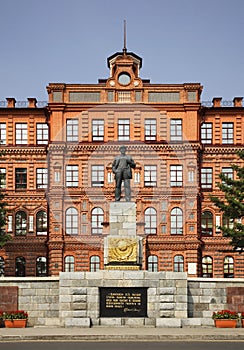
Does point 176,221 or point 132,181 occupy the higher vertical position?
point 132,181

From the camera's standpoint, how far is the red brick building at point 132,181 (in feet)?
228

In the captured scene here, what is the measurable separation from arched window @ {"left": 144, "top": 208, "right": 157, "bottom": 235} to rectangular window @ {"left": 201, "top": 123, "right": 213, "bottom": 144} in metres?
8.25

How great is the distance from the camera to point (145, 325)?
36.9 meters

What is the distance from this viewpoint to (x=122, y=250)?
3869cm

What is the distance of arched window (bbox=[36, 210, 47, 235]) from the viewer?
71.9 m

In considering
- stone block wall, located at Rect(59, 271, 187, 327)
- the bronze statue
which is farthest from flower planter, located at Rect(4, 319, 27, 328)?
the bronze statue

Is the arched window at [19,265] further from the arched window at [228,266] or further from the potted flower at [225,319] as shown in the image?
the potted flower at [225,319]

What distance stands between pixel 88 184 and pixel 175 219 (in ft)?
26.8

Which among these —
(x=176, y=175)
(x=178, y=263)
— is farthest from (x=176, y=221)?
(x=176, y=175)

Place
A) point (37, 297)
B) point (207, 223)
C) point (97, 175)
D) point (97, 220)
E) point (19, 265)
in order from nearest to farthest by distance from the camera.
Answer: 1. point (37, 297)
2. point (97, 220)
3. point (97, 175)
4. point (19, 265)
5. point (207, 223)

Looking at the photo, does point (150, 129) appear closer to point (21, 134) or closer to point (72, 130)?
point (72, 130)

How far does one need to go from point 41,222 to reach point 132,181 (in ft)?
29.8
